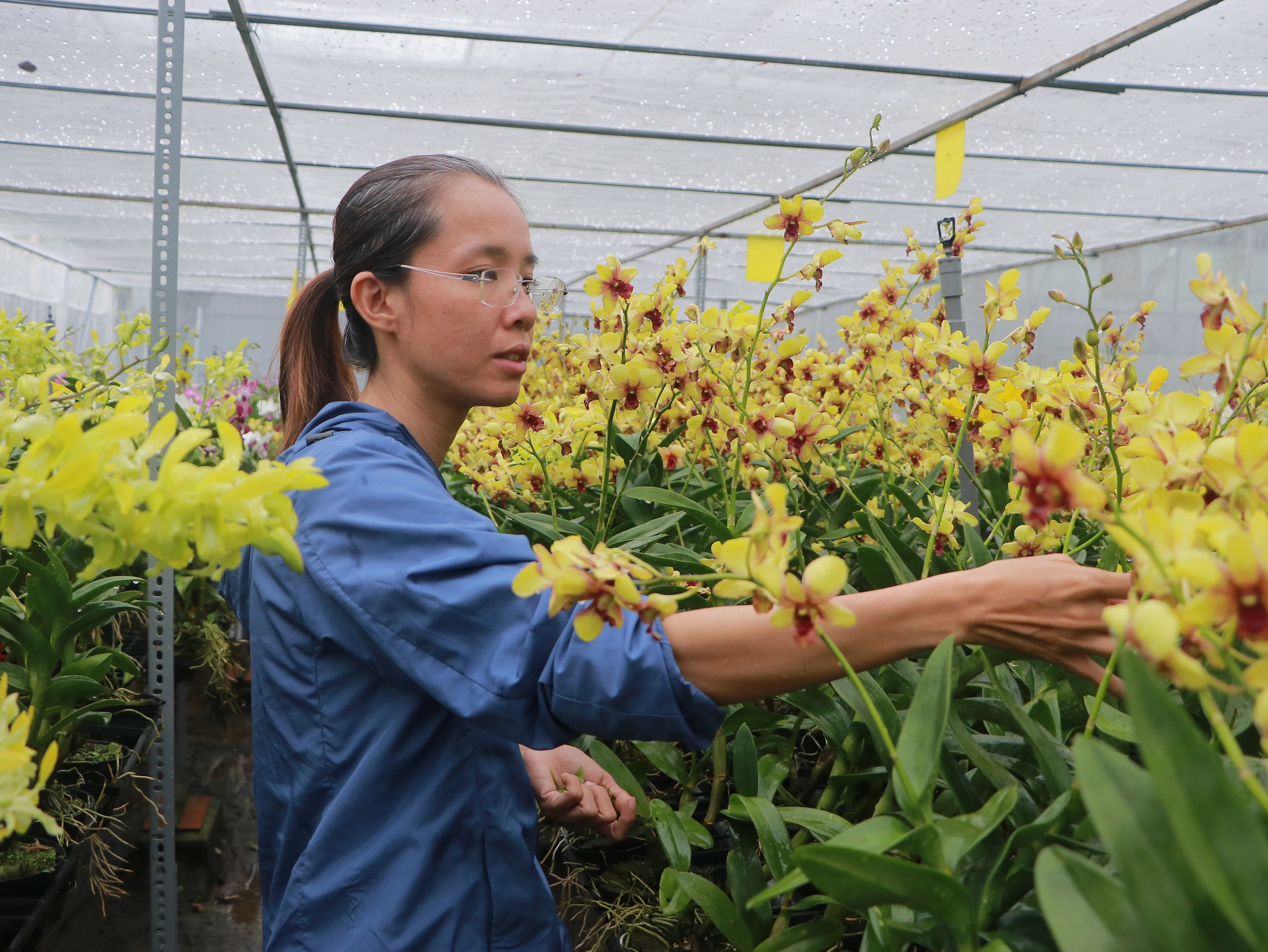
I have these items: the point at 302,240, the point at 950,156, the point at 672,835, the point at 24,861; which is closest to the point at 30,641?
the point at 24,861

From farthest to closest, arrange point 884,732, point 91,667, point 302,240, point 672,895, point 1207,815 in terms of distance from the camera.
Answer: point 302,240 → point 91,667 → point 672,895 → point 884,732 → point 1207,815

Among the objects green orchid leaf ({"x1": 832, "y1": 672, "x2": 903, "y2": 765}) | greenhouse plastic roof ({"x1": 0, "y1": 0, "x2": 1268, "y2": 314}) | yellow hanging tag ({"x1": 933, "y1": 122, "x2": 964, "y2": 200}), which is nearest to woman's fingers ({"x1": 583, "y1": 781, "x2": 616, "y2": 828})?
green orchid leaf ({"x1": 832, "y1": 672, "x2": 903, "y2": 765})

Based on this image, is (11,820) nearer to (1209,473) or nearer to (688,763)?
(1209,473)

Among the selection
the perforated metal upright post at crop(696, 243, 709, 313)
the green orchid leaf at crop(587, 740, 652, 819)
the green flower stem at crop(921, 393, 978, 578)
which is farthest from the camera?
the perforated metal upright post at crop(696, 243, 709, 313)

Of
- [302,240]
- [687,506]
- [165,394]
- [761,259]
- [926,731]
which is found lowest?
[926,731]

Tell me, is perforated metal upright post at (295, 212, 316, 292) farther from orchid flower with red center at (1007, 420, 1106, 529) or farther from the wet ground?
orchid flower with red center at (1007, 420, 1106, 529)

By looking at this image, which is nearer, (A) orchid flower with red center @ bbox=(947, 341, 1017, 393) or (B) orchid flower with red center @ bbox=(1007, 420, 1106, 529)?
(B) orchid flower with red center @ bbox=(1007, 420, 1106, 529)

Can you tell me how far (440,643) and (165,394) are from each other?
48.1 inches

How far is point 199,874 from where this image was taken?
226cm

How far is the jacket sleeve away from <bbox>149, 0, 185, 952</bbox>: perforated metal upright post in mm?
971

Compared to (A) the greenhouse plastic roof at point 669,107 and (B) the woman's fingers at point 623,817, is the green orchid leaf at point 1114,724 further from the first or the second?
(A) the greenhouse plastic roof at point 669,107

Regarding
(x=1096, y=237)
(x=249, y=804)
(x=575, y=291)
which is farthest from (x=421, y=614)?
(x=575, y=291)

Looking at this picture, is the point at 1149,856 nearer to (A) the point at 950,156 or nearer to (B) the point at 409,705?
(B) the point at 409,705

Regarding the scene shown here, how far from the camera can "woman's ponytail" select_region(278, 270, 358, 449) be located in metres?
1.25
